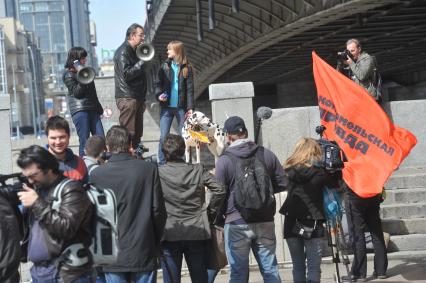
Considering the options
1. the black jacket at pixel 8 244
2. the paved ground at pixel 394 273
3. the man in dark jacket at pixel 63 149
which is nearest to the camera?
the black jacket at pixel 8 244

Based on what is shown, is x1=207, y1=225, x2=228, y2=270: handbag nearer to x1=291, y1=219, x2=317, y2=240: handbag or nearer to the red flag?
x1=291, y1=219, x2=317, y2=240: handbag

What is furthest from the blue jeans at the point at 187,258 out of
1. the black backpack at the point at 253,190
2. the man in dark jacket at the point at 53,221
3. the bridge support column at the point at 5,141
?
the bridge support column at the point at 5,141

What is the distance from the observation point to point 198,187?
8273 mm

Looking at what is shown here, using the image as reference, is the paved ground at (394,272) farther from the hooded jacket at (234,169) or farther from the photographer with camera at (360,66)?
the hooded jacket at (234,169)

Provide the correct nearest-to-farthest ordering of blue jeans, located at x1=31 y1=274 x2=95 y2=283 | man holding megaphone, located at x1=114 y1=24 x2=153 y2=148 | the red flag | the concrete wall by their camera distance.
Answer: blue jeans, located at x1=31 y1=274 x2=95 y2=283 → the red flag → man holding megaphone, located at x1=114 y1=24 x2=153 y2=148 → the concrete wall

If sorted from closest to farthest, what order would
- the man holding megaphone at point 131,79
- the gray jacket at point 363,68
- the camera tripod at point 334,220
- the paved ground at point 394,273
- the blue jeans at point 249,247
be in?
1. the blue jeans at point 249,247
2. the camera tripod at point 334,220
3. the paved ground at point 394,273
4. the gray jacket at point 363,68
5. the man holding megaphone at point 131,79

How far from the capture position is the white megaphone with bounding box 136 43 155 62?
11047 millimetres

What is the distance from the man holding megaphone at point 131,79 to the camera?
37.4 ft

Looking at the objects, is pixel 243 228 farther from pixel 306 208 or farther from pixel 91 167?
pixel 91 167

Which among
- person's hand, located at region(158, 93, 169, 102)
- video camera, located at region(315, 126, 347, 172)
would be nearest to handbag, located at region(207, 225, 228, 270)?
video camera, located at region(315, 126, 347, 172)

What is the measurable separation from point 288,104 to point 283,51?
22324 mm

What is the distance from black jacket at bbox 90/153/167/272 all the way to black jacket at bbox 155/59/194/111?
15.8 ft

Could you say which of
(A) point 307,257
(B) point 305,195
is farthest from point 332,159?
(A) point 307,257

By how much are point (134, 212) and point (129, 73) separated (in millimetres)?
4561
